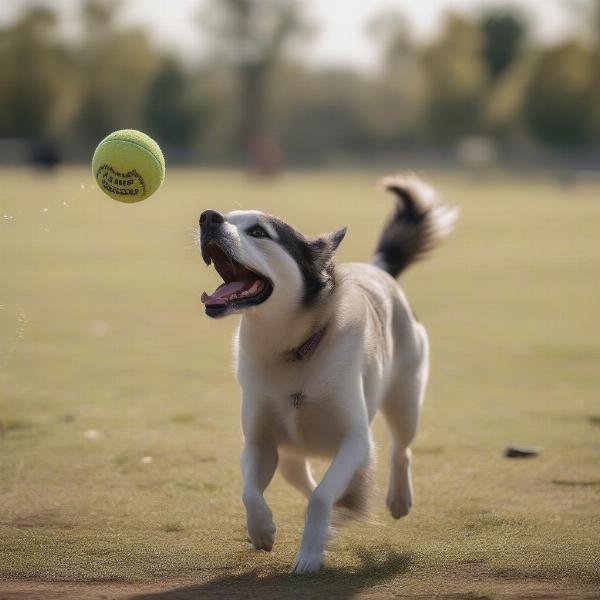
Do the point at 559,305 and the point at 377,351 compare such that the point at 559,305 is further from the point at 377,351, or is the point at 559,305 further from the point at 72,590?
the point at 72,590

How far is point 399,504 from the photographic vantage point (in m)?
5.80

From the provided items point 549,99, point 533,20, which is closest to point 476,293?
point 549,99

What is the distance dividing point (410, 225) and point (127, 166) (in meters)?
2.05

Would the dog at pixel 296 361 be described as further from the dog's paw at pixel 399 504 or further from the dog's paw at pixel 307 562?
the dog's paw at pixel 399 504

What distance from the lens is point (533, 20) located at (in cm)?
10006

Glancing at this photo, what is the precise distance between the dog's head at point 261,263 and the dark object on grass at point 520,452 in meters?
2.13

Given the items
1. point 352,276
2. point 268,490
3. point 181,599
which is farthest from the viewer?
point 268,490

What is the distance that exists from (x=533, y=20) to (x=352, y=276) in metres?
99.0

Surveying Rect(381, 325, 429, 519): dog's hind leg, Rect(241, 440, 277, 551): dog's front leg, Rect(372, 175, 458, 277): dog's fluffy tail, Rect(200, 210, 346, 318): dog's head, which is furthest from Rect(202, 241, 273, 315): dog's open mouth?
Rect(372, 175, 458, 277): dog's fluffy tail

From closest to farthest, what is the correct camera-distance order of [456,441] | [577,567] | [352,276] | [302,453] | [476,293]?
[577,567] < [302,453] < [352,276] < [456,441] < [476,293]

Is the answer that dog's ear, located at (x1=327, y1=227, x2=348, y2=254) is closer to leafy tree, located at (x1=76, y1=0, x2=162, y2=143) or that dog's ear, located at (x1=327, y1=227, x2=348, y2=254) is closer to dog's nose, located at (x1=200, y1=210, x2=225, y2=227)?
dog's nose, located at (x1=200, y1=210, x2=225, y2=227)

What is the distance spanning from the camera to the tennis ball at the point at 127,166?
590 cm

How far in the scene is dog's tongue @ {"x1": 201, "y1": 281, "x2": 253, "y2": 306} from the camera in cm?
480

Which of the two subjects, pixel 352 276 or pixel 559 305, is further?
pixel 559 305
